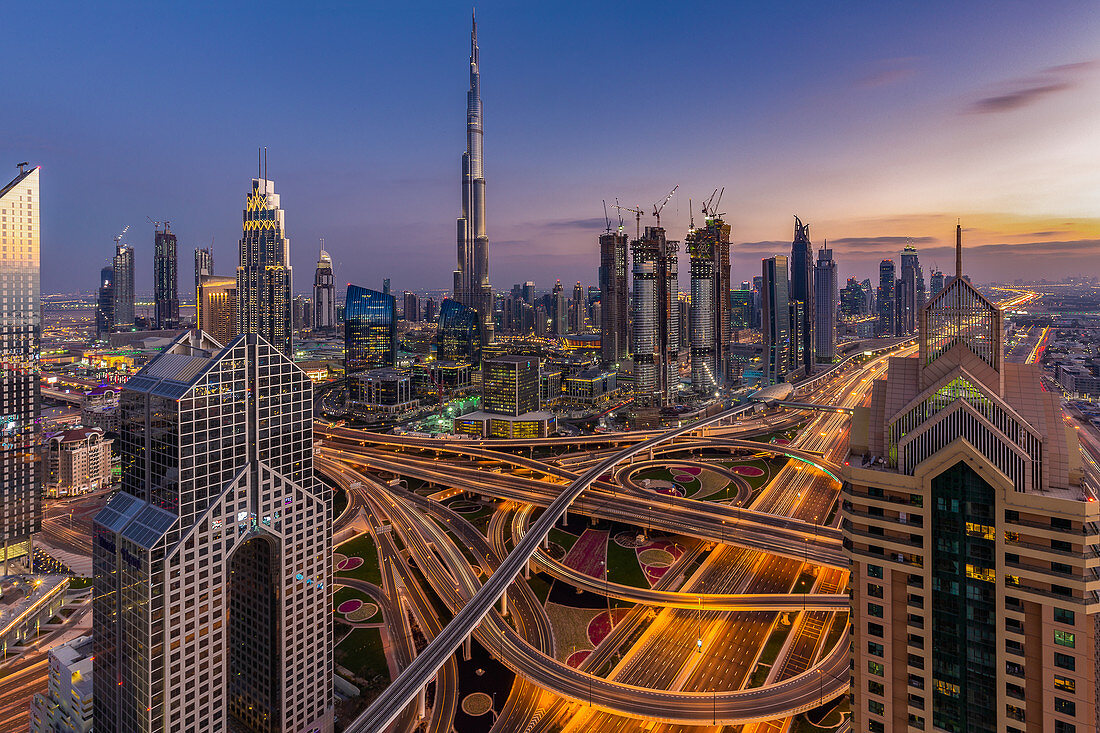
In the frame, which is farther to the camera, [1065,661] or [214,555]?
[214,555]

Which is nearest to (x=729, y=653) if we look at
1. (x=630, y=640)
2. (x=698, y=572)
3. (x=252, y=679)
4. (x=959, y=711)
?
(x=630, y=640)

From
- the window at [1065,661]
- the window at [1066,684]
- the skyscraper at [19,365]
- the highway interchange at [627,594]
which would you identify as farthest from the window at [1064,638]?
the skyscraper at [19,365]

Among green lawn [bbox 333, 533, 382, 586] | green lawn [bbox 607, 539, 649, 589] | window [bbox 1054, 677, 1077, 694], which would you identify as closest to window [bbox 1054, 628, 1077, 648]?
window [bbox 1054, 677, 1077, 694]

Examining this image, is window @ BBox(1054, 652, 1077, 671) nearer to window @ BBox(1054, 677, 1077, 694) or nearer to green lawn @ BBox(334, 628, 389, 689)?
window @ BBox(1054, 677, 1077, 694)

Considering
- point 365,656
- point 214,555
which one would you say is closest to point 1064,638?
point 214,555

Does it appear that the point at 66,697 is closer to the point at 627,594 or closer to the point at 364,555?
the point at 364,555

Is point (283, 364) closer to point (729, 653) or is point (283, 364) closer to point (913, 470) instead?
point (913, 470)
